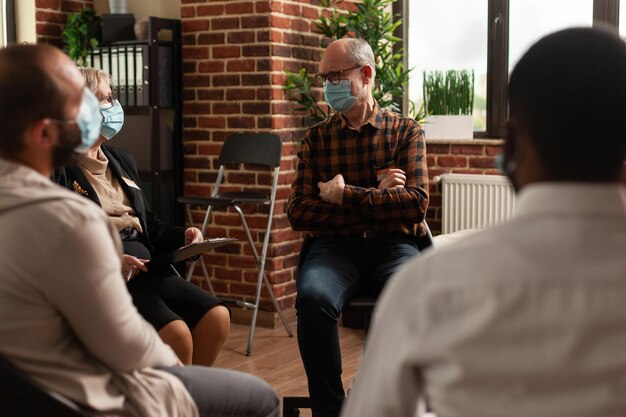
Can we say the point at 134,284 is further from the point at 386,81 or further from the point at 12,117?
the point at 386,81

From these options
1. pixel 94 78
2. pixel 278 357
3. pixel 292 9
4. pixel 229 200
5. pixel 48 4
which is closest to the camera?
pixel 94 78

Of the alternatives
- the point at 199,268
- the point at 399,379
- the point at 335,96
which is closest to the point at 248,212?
the point at 199,268

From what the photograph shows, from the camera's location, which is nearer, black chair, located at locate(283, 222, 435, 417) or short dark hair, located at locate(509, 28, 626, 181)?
short dark hair, located at locate(509, 28, 626, 181)

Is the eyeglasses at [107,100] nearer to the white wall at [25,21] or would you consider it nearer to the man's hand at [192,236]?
the man's hand at [192,236]

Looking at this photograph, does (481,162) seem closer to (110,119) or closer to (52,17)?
(110,119)

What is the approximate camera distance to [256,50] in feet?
14.8

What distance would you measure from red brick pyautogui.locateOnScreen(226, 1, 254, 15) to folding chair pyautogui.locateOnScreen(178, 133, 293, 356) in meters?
0.67

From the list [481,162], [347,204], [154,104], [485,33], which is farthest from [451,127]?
[347,204]

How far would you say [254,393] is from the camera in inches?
69.6

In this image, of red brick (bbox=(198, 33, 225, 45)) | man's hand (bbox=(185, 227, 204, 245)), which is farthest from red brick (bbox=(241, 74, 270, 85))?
man's hand (bbox=(185, 227, 204, 245))

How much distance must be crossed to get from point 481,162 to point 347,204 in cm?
204

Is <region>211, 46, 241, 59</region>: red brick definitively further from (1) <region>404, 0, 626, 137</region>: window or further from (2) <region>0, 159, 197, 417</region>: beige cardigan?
(2) <region>0, 159, 197, 417</region>: beige cardigan

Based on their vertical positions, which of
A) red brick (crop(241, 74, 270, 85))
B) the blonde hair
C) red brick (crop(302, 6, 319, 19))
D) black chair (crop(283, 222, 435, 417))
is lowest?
black chair (crop(283, 222, 435, 417))

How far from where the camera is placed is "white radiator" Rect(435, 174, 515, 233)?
462cm
